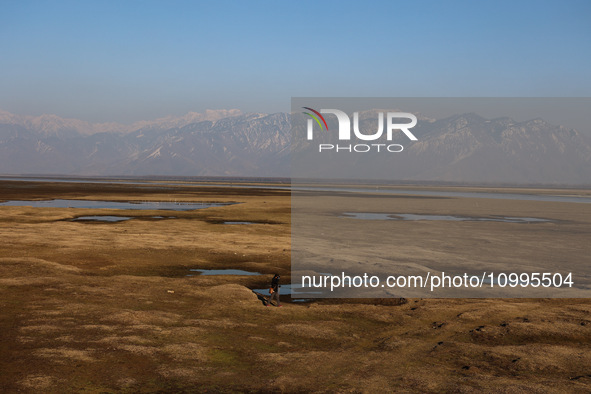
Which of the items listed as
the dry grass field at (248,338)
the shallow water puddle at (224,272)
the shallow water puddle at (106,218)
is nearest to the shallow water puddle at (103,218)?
the shallow water puddle at (106,218)

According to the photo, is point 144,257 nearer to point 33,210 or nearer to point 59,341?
point 59,341

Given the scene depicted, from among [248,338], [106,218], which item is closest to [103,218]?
[106,218]

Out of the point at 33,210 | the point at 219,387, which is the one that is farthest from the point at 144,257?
the point at 33,210

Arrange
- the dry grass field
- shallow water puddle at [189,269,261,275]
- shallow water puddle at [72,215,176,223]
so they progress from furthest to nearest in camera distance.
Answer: shallow water puddle at [72,215,176,223] < shallow water puddle at [189,269,261,275] < the dry grass field

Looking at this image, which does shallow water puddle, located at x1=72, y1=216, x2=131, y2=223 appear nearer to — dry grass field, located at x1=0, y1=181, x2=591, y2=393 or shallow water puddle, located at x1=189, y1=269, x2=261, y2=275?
dry grass field, located at x1=0, y1=181, x2=591, y2=393

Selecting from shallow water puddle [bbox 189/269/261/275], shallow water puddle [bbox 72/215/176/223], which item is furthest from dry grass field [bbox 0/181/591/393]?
shallow water puddle [bbox 72/215/176/223]

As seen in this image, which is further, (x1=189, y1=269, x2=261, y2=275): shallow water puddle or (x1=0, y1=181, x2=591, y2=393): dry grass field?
(x1=189, y1=269, x2=261, y2=275): shallow water puddle

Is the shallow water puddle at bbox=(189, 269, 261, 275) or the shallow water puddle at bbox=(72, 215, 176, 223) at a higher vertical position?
the shallow water puddle at bbox=(72, 215, 176, 223)

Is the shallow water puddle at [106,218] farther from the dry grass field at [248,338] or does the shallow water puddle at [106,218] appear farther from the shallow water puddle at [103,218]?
the dry grass field at [248,338]
